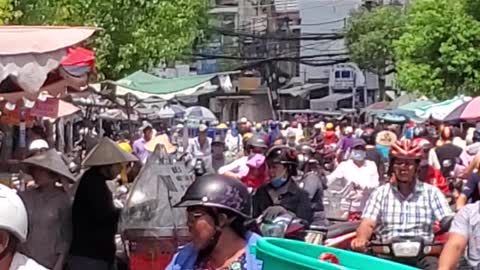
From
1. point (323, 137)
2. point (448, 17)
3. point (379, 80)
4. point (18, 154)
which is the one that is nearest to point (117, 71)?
point (323, 137)

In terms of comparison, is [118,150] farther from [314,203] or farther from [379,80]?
[379,80]

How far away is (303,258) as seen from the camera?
481cm

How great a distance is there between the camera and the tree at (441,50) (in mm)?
39000

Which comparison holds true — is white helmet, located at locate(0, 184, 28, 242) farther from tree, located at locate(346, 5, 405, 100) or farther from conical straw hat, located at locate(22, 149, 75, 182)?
tree, located at locate(346, 5, 405, 100)

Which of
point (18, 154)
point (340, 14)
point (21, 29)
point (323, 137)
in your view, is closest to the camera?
point (21, 29)

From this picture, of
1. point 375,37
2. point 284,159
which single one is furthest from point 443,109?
point 375,37

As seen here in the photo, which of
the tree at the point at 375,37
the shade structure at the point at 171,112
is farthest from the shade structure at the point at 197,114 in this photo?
the tree at the point at 375,37

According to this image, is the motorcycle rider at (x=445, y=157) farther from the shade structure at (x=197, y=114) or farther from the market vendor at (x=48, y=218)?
the shade structure at (x=197, y=114)

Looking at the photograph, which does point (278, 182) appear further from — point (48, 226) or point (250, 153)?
point (250, 153)


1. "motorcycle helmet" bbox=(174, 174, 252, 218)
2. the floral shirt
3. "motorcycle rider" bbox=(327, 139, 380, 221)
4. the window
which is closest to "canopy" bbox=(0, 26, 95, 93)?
"motorcycle helmet" bbox=(174, 174, 252, 218)

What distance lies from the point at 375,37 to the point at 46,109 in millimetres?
65032

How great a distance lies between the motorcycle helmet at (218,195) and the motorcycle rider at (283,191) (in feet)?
15.6

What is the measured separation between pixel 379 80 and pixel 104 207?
81520 millimetres

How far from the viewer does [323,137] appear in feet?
126
